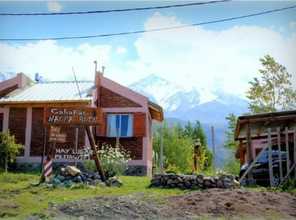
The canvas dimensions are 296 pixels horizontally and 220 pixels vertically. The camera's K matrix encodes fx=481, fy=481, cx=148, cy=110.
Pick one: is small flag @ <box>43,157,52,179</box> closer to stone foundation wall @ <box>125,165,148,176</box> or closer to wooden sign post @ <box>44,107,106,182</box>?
wooden sign post @ <box>44,107,106,182</box>

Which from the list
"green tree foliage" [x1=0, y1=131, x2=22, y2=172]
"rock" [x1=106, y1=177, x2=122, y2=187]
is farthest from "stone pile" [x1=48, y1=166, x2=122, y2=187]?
"green tree foliage" [x1=0, y1=131, x2=22, y2=172]

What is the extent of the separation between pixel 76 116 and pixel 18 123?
8.49 metres

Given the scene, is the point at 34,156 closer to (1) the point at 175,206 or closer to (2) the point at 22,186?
(2) the point at 22,186

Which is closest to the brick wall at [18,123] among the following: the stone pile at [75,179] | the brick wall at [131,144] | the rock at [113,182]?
the brick wall at [131,144]

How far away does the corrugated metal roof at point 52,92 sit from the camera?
21.9 meters

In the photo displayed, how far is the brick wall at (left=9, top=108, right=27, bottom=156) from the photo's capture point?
72.8ft

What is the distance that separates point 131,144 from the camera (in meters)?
22.2

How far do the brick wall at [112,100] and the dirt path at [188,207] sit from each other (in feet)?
36.8

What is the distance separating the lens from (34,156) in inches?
864

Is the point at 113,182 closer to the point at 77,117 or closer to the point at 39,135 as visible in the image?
the point at 77,117

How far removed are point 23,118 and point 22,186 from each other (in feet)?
29.3

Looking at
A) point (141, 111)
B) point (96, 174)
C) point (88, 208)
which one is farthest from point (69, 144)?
point (88, 208)

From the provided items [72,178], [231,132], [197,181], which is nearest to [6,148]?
[72,178]

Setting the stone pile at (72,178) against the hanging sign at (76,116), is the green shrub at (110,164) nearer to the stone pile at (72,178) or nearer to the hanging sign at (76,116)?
the stone pile at (72,178)
